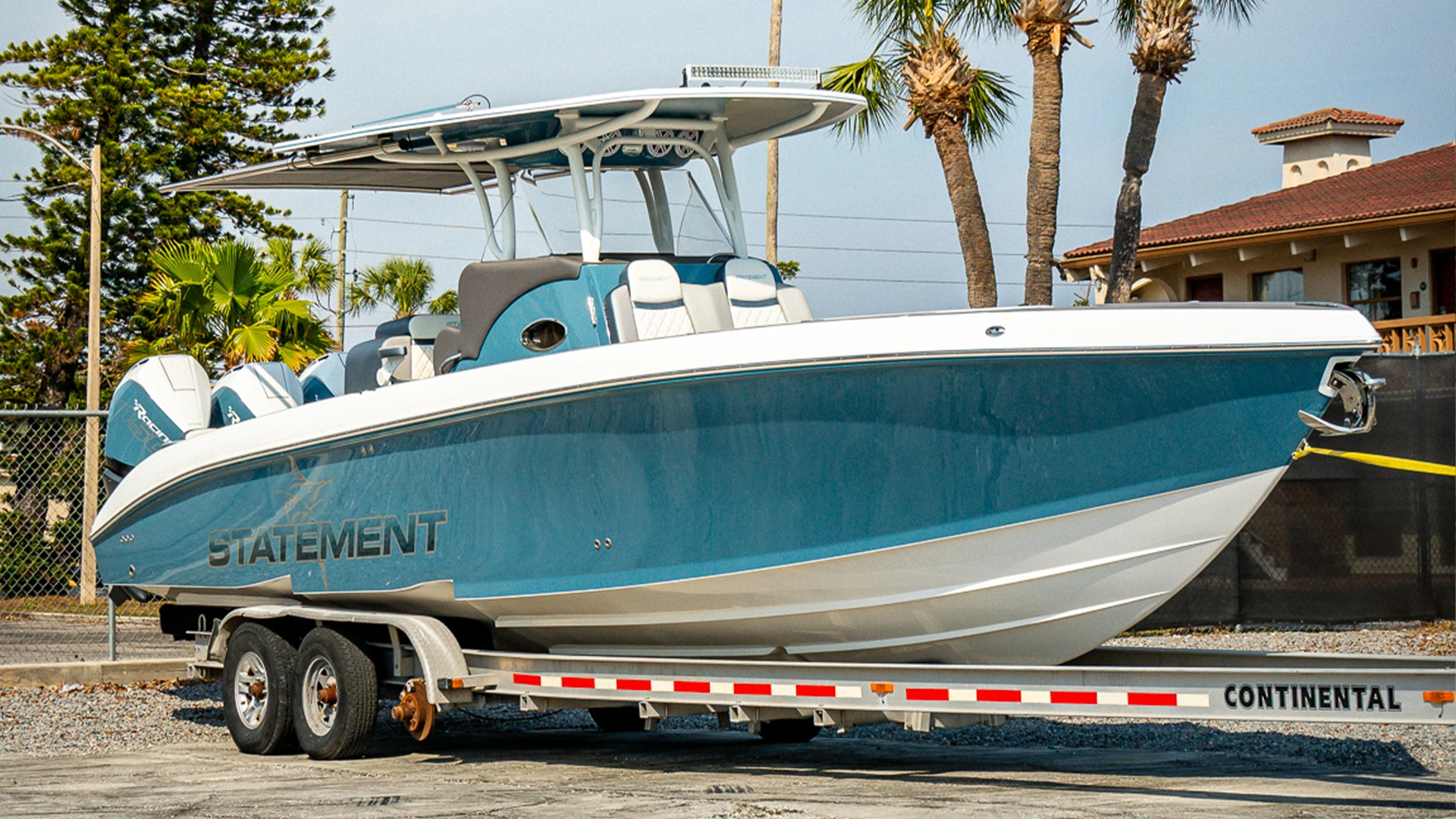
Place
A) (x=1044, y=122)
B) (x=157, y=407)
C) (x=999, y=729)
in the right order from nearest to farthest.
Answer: (x=999, y=729)
(x=157, y=407)
(x=1044, y=122)

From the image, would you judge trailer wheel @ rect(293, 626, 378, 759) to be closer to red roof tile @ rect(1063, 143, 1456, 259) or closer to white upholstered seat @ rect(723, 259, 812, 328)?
white upholstered seat @ rect(723, 259, 812, 328)

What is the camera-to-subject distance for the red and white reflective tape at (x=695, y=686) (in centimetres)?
627

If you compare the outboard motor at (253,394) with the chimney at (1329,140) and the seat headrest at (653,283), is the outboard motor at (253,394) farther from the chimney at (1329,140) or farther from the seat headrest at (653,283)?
the chimney at (1329,140)

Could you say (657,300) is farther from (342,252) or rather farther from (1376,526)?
(342,252)

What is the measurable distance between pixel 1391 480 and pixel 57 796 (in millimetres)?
9782

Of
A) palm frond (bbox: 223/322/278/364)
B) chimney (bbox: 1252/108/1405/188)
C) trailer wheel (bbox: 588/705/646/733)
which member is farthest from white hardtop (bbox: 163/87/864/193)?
chimney (bbox: 1252/108/1405/188)

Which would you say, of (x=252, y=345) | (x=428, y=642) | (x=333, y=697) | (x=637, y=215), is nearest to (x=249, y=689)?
(x=333, y=697)

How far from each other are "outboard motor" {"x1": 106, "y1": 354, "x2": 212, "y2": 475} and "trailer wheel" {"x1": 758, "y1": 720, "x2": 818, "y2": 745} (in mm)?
3711

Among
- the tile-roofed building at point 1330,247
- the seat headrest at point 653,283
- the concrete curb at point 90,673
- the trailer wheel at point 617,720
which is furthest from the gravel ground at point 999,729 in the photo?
the tile-roofed building at point 1330,247

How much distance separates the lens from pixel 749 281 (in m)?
7.62

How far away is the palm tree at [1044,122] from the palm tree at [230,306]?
7.39m

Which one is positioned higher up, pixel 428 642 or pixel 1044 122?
pixel 1044 122

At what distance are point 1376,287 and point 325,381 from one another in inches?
616

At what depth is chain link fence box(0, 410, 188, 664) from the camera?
11438mm
